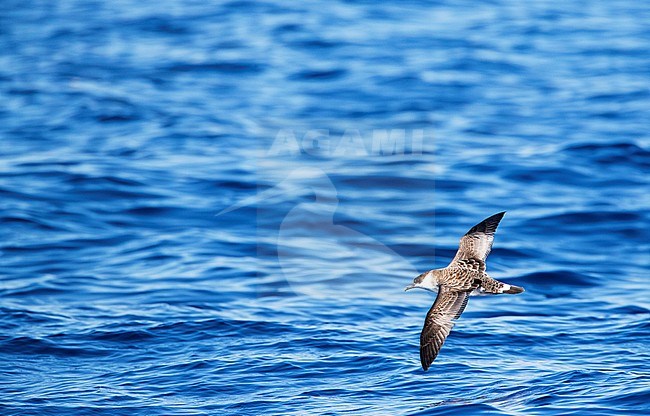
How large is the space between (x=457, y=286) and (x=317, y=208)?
606cm

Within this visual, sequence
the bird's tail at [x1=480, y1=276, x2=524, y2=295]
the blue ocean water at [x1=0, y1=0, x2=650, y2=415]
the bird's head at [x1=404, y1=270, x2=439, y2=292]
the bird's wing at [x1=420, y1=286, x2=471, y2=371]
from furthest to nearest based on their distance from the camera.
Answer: the blue ocean water at [x1=0, y1=0, x2=650, y2=415]
the bird's head at [x1=404, y1=270, x2=439, y2=292]
the bird's tail at [x1=480, y1=276, x2=524, y2=295]
the bird's wing at [x1=420, y1=286, x2=471, y2=371]

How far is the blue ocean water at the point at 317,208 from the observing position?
9633mm

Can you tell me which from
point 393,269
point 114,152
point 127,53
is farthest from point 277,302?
point 127,53

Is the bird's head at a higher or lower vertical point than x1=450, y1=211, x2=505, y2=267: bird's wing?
lower

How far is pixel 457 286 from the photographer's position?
8.45 m

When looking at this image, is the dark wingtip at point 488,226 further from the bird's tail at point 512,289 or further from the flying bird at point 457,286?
the bird's tail at point 512,289

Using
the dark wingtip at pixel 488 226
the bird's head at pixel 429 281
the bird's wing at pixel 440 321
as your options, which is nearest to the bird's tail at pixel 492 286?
the bird's wing at pixel 440 321

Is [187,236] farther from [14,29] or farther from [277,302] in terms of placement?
[14,29]

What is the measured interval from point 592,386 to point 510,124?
8719 millimetres

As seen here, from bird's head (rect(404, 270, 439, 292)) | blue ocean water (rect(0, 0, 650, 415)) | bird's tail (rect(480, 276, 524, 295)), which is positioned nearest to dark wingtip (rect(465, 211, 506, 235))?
bird's head (rect(404, 270, 439, 292))

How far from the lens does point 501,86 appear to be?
19375mm

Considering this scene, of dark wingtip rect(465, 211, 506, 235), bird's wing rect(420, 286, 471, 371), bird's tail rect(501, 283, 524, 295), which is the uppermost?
dark wingtip rect(465, 211, 506, 235)

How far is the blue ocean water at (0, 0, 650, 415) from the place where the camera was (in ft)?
31.6

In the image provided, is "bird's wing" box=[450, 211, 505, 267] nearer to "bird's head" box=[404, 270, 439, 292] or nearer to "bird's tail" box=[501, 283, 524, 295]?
"bird's head" box=[404, 270, 439, 292]
